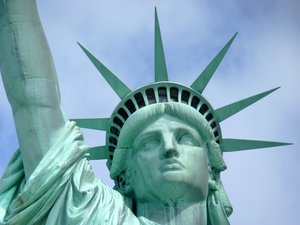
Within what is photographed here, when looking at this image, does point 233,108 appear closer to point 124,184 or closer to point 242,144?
point 242,144

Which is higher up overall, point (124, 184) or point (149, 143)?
point (149, 143)

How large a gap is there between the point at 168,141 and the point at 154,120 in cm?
51

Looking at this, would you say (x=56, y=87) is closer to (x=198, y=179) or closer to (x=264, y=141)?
(x=198, y=179)

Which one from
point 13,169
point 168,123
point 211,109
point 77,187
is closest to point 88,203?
point 77,187

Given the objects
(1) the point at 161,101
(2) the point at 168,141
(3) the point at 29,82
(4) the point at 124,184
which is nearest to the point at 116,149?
(4) the point at 124,184

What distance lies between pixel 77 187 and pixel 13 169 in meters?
0.79

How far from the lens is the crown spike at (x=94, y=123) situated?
47.1 feet

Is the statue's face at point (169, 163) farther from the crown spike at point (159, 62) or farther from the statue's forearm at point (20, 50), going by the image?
the statue's forearm at point (20, 50)

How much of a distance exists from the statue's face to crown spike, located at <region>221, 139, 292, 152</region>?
1088 millimetres

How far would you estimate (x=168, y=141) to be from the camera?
42.3 ft

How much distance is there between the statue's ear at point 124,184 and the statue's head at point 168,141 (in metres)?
0.01

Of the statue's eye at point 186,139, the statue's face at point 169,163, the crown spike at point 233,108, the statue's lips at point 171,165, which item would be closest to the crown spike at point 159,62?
the crown spike at point 233,108

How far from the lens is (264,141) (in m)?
14.4

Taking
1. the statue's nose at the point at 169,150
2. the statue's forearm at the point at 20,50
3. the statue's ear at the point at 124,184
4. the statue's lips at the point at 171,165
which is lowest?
the statue's ear at the point at 124,184
